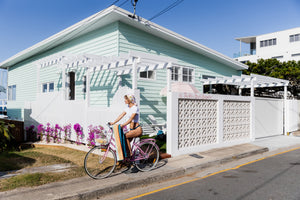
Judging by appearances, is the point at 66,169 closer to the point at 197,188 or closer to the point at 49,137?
the point at 197,188

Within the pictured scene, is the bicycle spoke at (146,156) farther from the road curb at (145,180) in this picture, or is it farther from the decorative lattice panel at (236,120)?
the decorative lattice panel at (236,120)

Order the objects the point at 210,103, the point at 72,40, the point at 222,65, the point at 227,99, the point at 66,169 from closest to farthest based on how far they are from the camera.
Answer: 1. the point at 66,169
2. the point at 210,103
3. the point at 227,99
4. the point at 72,40
5. the point at 222,65

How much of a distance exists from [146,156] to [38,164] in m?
2.81

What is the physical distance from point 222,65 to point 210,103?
8448 millimetres

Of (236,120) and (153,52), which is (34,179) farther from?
(153,52)

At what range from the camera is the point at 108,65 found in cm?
939

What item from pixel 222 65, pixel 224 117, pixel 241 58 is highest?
pixel 241 58

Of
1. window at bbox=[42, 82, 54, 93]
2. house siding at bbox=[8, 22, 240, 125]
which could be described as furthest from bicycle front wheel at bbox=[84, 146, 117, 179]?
window at bbox=[42, 82, 54, 93]

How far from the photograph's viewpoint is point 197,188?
498 centimetres

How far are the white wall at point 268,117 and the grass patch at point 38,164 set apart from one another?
8.19 m

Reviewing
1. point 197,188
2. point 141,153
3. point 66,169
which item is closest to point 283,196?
point 197,188

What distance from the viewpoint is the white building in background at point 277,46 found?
4138 centimetres

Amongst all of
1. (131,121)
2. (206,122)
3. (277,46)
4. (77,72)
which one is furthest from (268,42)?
(131,121)

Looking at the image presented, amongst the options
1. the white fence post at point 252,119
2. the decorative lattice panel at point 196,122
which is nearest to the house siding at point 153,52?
the decorative lattice panel at point 196,122
